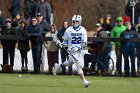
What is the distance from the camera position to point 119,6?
66.8 metres

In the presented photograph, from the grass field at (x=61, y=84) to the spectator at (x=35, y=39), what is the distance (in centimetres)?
113

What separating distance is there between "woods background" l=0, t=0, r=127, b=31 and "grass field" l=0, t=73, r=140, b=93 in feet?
78.2

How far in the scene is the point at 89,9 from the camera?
213 feet

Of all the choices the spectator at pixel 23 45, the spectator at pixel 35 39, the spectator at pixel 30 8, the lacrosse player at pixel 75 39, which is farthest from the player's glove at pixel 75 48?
the spectator at pixel 30 8

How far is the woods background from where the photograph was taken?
52281 millimetres

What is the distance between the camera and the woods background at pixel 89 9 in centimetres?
5228

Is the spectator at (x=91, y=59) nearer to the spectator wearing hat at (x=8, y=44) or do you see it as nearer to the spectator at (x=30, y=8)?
the spectator wearing hat at (x=8, y=44)

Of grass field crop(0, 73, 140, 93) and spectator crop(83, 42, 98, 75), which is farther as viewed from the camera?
spectator crop(83, 42, 98, 75)

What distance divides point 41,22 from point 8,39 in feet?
4.51

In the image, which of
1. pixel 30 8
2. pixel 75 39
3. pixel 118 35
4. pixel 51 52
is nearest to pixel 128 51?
pixel 118 35

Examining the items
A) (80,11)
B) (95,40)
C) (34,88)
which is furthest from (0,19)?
(80,11)

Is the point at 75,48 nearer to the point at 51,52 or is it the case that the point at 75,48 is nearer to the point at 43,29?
the point at 51,52

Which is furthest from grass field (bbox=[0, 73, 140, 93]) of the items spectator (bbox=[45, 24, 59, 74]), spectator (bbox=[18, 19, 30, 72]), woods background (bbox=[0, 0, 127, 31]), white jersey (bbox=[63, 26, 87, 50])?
woods background (bbox=[0, 0, 127, 31])

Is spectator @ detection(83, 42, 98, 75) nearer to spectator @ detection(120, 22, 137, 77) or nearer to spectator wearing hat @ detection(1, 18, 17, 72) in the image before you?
spectator @ detection(120, 22, 137, 77)
